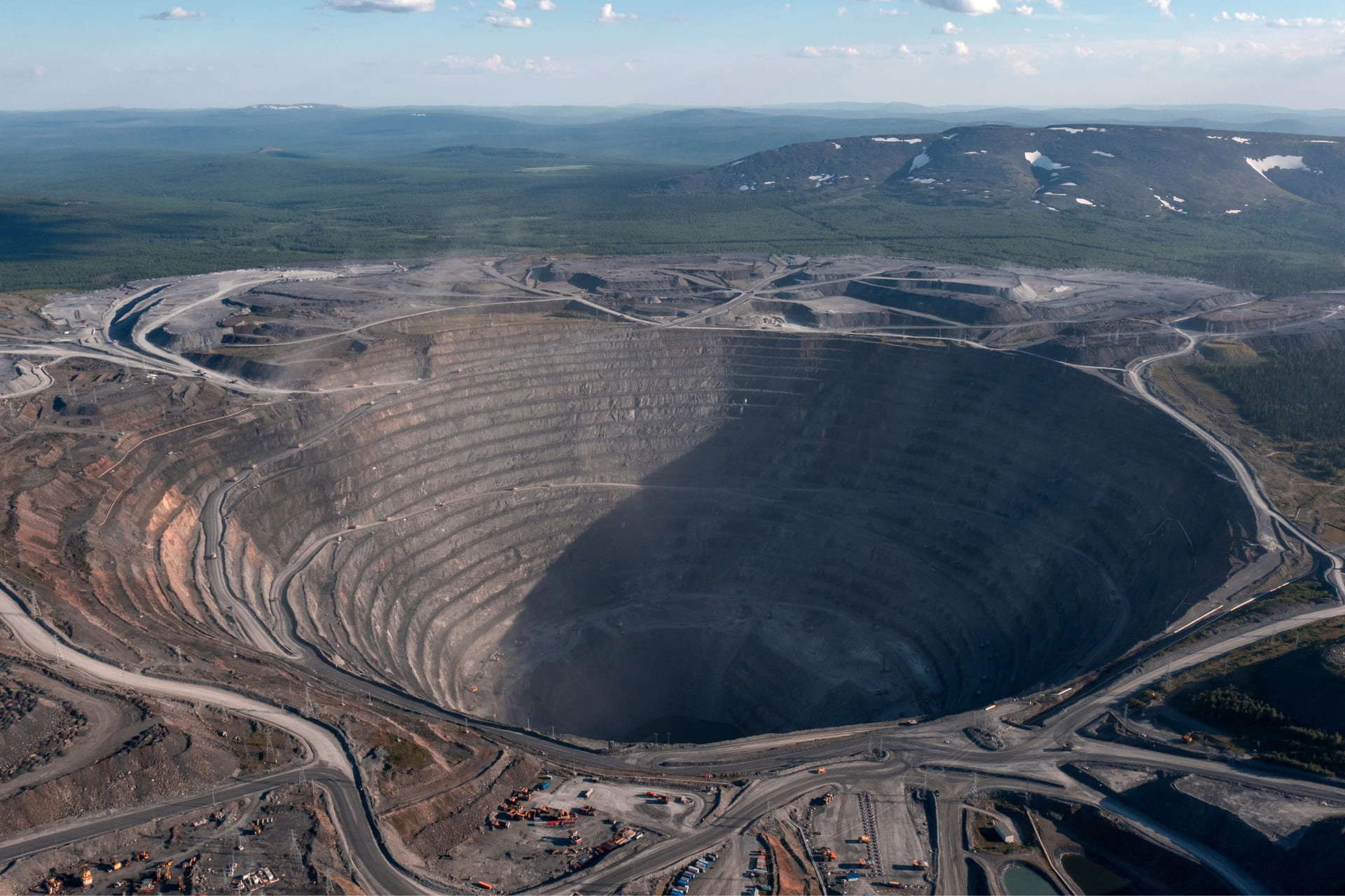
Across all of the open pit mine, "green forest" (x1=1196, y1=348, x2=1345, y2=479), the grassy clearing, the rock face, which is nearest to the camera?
the grassy clearing

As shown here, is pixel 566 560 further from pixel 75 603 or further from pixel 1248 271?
pixel 1248 271

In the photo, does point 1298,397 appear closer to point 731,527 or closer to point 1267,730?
point 1267,730

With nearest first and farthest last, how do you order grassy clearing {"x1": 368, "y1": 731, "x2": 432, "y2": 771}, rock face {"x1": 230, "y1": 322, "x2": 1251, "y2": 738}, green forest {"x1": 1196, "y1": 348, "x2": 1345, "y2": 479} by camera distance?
grassy clearing {"x1": 368, "y1": 731, "x2": 432, "y2": 771} < rock face {"x1": 230, "y1": 322, "x2": 1251, "y2": 738} < green forest {"x1": 1196, "y1": 348, "x2": 1345, "y2": 479}

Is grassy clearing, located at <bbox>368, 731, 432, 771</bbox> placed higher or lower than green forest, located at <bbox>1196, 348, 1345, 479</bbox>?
lower

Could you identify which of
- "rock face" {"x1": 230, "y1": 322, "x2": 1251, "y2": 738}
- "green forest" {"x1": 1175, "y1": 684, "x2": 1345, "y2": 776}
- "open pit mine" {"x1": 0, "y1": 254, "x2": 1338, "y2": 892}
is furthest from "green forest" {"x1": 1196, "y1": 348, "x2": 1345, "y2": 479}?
"green forest" {"x1": 1175, "y1": 684, "x2": 1345, "y2": 776}

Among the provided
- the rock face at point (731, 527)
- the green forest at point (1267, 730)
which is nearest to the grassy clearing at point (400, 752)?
the rock face at point (731, 527)

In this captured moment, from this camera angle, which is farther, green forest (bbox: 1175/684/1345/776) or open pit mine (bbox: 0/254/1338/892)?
open pit mine (bbox: 0/254/1338/892)

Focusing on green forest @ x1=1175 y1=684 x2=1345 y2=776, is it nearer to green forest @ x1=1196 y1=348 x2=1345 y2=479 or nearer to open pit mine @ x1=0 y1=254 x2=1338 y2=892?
open pit mine @ x1=0 y1=254 x2=1338 y2=892

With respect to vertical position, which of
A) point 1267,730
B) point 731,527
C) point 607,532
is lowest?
point 607,532

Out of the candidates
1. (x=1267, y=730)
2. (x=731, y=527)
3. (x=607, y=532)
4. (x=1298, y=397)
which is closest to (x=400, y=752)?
(x=1267, y=730)
